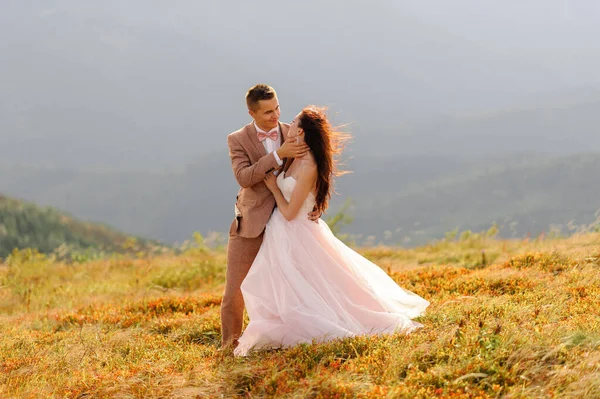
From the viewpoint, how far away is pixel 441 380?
4.63 meters

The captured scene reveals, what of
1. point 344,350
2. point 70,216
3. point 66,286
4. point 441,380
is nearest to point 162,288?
point 66,286

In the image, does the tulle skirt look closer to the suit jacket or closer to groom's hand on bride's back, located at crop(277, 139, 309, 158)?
the suit jacket

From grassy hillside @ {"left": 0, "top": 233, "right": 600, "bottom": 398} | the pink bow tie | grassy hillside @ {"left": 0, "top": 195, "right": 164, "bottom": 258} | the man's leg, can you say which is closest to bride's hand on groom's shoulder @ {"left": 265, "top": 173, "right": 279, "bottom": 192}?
the pink bow tie

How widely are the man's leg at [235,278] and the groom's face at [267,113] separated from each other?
1.27 meters

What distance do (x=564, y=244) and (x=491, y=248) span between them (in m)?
1.84

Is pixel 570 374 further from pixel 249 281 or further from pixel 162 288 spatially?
pixel 162 288

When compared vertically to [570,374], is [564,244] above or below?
below

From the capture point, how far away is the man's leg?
687cm

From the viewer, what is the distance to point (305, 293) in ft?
21.0

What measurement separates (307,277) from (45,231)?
995 inches

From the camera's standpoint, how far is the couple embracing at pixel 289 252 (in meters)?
6.32

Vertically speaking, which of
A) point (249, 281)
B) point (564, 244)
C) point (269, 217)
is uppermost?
→ point (269, 217)

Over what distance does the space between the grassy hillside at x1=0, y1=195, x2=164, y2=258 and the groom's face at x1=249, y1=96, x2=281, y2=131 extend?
19.5m

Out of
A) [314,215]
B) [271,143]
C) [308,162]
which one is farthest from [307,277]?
[271,143]
